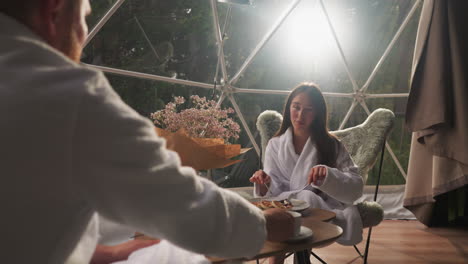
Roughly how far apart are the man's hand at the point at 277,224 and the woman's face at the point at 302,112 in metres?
1.64

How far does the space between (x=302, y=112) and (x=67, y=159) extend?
2.16 m

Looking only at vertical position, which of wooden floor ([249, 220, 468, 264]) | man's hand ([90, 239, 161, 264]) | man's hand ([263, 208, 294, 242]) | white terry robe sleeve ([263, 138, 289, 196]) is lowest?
wooden floor ([249, 220, 468, 264])

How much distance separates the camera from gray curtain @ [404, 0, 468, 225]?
10.5 feet

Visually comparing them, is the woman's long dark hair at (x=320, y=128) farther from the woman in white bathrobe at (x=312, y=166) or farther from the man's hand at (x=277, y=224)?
the man's hand at (x=277, y=224)

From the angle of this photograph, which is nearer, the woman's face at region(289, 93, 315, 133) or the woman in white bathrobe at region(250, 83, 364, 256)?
the woman in white bathrobe at region(250, 83, 364, 256)

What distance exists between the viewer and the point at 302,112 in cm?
260

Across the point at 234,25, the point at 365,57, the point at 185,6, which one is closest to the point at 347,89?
the point at 365,57

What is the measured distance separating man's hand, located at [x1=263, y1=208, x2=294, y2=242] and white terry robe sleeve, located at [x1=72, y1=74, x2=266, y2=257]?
0.29m

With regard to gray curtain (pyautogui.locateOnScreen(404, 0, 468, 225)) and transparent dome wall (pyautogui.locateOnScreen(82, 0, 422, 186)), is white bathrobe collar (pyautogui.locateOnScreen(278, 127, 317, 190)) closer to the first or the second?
gray curtain (pyautogui.locateOnScreen(404, 0, 468, 225))

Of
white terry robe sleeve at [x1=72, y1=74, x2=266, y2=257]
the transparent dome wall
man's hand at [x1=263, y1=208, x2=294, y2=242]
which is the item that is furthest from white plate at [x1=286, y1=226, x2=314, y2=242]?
the transparent dome wall

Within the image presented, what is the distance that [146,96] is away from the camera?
4234mm

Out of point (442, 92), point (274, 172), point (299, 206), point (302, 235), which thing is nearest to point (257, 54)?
point (442, 92)

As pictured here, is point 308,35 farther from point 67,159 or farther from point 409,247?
point 67,159

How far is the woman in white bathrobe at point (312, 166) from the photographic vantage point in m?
2.19
